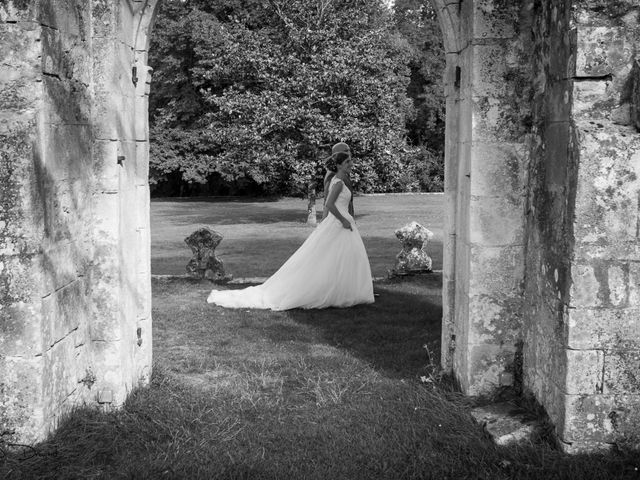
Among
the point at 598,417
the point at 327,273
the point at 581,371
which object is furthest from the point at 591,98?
the point at 327,273

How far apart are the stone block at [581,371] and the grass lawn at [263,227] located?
26.0ft

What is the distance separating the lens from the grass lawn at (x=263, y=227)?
13.8 metres

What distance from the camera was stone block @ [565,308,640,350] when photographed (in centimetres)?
426

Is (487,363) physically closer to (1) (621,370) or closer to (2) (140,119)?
(1) (621,370)

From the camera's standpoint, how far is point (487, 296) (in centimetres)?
518

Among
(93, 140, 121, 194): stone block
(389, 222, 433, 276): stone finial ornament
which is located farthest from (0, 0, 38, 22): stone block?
(389, 222, 433, 276): stone finial ornament

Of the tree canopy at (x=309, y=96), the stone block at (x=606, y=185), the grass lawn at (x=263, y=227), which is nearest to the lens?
the stone block at (x=606, y=185)

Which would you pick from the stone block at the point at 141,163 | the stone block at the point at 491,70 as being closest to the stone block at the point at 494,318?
the stone block at the point at 491,70

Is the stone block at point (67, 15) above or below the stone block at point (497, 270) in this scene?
above

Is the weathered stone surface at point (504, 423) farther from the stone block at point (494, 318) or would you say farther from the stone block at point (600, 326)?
the stone block at point (600, 326)

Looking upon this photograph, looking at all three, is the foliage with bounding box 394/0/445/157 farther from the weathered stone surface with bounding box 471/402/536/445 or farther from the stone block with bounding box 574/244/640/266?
the stone block with bounding box 574/244/640/266

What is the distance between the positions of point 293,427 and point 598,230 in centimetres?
237

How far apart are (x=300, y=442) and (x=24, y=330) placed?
1848 mm

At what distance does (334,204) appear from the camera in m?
9.45
